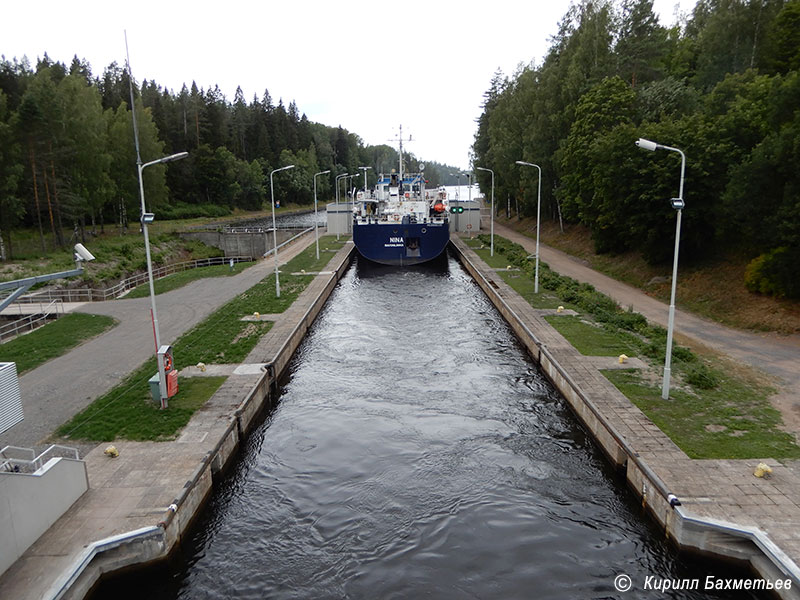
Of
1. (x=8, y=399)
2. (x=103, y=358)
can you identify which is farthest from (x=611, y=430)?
(x=103, y=358)

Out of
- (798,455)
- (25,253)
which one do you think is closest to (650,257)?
(798,455)

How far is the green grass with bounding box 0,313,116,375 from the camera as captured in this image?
19188 millimetres

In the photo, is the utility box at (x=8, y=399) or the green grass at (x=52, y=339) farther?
the green grass at (x=52, y=339)

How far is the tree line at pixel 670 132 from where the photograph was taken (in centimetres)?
2116

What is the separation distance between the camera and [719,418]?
1338cm

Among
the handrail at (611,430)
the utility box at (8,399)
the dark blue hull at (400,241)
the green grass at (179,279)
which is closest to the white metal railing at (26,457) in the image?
the utility box at (8,399)

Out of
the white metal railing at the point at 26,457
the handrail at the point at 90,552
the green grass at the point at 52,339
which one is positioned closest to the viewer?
the handrail at the point at 90,552

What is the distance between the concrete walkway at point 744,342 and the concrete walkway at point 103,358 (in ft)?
56.0

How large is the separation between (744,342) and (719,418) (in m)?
7.33

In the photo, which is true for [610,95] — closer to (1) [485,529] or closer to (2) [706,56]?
(2) [706,56]

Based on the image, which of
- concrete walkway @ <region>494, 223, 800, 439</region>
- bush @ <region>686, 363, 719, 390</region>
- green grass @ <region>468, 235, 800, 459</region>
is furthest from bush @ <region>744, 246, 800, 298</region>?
bush @ <region>686, 363, 719, 390</region>

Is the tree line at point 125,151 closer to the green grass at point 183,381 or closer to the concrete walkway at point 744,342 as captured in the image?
the green grass at point 183,381

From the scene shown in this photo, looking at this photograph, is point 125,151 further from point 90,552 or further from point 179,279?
point 90,552

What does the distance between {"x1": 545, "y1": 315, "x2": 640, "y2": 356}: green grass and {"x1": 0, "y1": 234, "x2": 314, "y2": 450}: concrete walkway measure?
14.5 m
